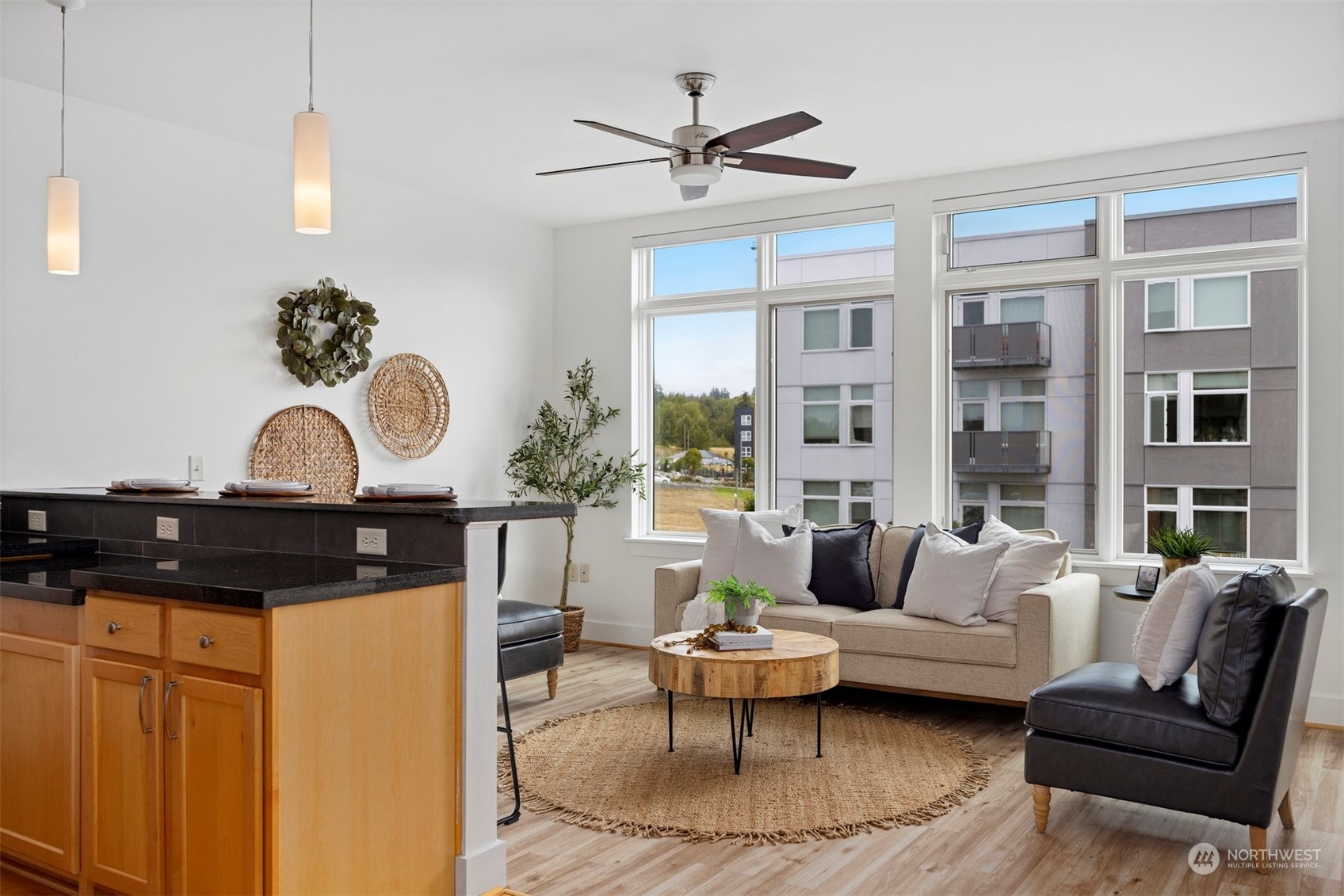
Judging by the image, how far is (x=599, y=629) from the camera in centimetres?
668

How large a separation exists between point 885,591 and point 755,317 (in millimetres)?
1996

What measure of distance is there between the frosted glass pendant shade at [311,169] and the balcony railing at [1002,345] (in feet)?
12.5

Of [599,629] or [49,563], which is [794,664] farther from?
[599,629]

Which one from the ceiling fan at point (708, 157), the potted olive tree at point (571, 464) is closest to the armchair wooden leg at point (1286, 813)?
the ceiling fan at point (708, 157)

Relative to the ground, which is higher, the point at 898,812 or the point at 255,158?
the point at 255,158

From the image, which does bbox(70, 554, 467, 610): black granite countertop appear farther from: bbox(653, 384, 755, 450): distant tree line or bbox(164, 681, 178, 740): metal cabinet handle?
bbox(653, 384, 755, 450): distant tree line

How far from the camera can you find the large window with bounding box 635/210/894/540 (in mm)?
5867

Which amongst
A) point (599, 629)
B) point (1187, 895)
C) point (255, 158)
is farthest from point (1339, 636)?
point (255, 158)

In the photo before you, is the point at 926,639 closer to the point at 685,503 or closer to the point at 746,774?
the point at 746,774

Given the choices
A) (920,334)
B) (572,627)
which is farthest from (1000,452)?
(572,627)

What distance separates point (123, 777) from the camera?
98.9 inches

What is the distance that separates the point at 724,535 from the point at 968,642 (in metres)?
1.45

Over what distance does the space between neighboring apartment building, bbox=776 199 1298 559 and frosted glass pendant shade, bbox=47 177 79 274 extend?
389cm

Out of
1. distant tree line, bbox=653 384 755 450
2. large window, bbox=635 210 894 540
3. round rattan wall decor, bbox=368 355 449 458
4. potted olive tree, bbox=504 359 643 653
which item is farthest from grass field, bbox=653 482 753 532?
round rattan wall decor, bbox=368 355 449 458
